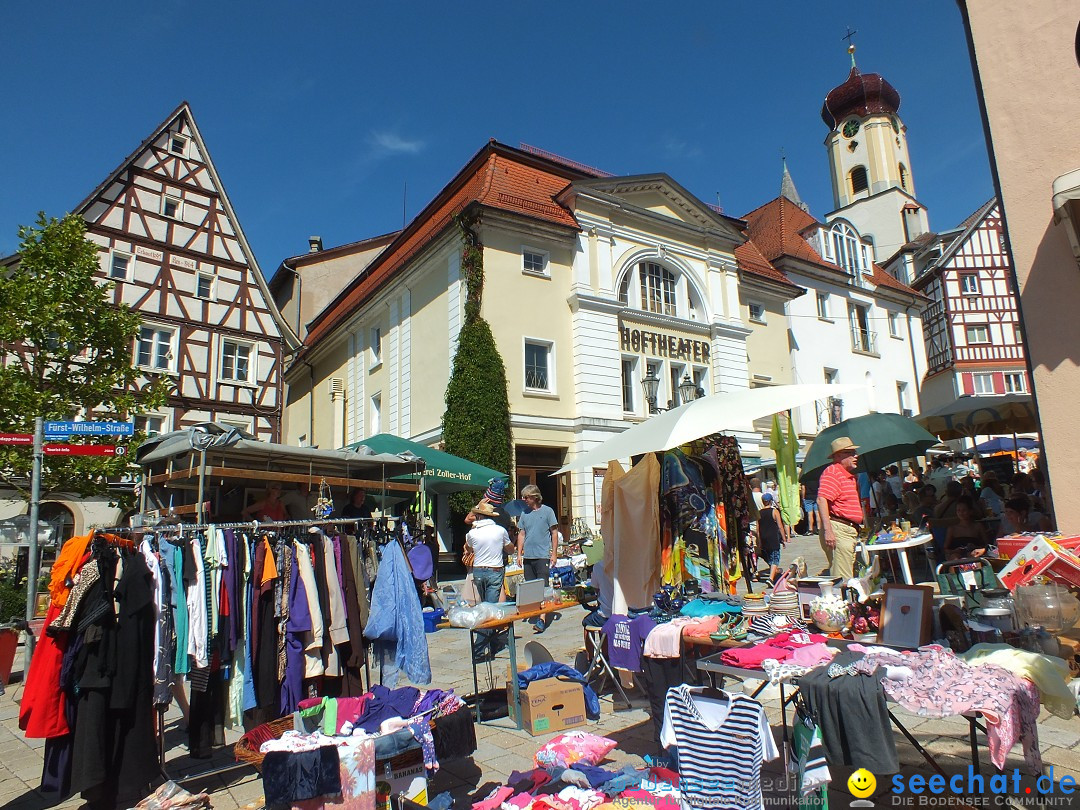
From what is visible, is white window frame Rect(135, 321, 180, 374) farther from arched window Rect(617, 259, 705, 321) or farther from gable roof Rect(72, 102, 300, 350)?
arched window Rect(617, 259, 705, 321)

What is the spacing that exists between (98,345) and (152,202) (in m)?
11.5

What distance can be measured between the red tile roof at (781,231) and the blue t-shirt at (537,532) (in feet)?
66.7

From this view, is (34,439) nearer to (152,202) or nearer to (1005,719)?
(1005,719)

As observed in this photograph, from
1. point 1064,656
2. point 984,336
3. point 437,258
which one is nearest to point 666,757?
point 1064,656

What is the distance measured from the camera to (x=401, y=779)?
386 cm

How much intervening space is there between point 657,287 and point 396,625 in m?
17.6

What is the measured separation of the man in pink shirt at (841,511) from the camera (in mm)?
7168

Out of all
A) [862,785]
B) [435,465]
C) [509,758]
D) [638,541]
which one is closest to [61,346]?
[435,465]

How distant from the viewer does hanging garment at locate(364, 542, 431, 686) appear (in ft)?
17.4

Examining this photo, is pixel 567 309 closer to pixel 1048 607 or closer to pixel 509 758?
pixel 509 758

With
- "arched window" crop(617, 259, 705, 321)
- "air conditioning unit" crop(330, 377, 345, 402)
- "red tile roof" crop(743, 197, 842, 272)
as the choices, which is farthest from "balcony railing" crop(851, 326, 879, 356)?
"air conditioning unit" crop(330, 377, 345, 402)

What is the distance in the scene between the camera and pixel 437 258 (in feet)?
64.3

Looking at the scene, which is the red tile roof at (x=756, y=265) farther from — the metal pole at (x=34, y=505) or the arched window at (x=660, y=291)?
the metal pole at (x=34, y=505)

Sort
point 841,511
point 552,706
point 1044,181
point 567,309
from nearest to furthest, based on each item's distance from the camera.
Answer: point 552,706 → point 1044,181 → point 841,511 → point 567,309
